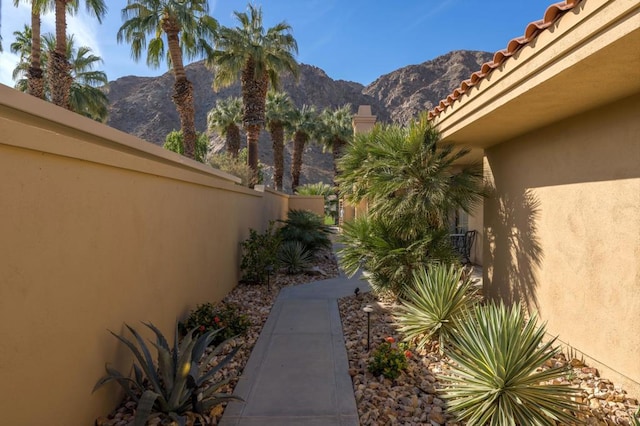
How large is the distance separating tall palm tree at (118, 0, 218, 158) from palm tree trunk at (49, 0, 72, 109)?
6.42 feet

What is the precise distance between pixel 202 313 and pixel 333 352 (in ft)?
6.16

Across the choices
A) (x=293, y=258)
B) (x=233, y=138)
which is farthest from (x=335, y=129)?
(x=293, y=258)

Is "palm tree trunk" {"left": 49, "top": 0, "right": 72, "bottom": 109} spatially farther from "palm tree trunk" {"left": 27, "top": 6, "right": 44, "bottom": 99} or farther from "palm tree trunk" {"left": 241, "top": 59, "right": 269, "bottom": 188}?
"palm tree trunk" {"left": 241, "top": 59, "right": 269, "bottom": 188}

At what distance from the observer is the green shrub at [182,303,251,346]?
5.01m

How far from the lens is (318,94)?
8644 cm

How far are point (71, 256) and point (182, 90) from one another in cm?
1339

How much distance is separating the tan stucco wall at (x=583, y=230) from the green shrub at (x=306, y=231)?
6.49 metres

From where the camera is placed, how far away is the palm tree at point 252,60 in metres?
15.8

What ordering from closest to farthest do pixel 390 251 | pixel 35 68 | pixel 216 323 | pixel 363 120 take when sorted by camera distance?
1. pixel 216 323
2. pixel 390 251
3. pixel 35 68
4. pixel 363 120

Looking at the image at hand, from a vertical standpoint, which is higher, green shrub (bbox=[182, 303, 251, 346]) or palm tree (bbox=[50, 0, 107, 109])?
palm tree (bbox=[50, 0, 107, 109])

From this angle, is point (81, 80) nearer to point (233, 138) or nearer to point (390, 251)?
point (233, 138)

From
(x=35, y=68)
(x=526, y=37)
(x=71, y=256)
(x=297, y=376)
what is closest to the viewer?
(x=71, y=256)

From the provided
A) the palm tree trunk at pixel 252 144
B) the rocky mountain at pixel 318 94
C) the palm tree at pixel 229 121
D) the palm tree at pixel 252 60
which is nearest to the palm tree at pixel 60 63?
the palm tree at pixel 252 60

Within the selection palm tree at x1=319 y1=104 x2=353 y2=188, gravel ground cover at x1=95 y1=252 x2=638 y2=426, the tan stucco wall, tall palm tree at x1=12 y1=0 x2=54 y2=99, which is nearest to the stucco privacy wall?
gravel ground cover at x1=95 y1=252 x2=638 y2=426
